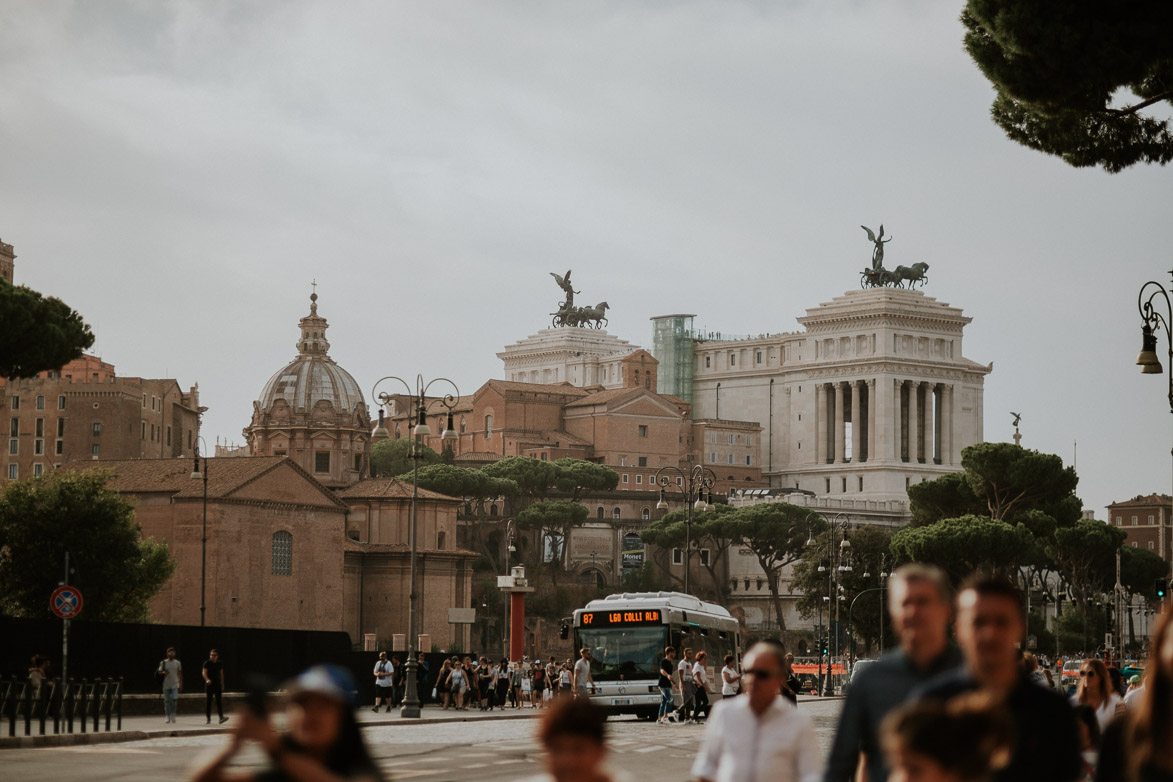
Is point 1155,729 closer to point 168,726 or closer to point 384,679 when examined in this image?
point 168,726

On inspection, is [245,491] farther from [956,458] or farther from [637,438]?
[956,458]

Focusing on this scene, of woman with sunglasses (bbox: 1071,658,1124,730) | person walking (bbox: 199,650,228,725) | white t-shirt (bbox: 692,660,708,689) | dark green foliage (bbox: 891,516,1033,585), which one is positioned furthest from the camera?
dark green foliage (bbox: 891,516,1033,585)

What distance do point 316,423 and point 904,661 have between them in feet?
335

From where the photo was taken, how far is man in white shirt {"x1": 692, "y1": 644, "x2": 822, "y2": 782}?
7.55 m

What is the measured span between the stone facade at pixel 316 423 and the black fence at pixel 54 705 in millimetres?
73896

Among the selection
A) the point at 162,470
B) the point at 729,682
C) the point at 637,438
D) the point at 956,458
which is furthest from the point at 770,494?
the point at 729,682

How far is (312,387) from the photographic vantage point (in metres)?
109

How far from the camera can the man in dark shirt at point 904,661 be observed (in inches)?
254

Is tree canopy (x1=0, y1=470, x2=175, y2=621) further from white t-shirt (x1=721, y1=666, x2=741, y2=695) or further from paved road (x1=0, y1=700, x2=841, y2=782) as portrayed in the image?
white t-shirt (x1=721, y1=666, x2=741, y2=695)

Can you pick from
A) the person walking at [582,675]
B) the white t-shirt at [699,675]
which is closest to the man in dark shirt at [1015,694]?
the white t-shirt at [699,675]

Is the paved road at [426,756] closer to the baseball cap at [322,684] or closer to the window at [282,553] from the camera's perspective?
the baseball cap at [322,684]

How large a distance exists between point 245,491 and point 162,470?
17.4 ft

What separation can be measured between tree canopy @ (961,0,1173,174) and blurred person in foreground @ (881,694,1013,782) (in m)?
15.3

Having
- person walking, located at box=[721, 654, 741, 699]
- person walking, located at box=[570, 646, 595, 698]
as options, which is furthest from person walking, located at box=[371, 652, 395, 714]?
person walking, located at box=[721, 654, 741, 699]
